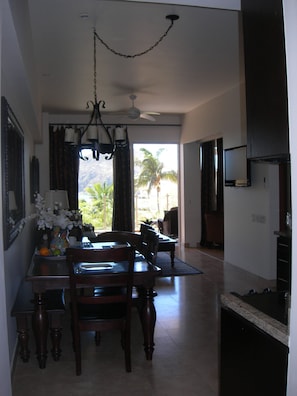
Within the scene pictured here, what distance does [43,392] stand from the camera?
2.69 metres

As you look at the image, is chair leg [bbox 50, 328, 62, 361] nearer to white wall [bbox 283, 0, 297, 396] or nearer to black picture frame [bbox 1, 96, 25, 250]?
black picture frame [bbox 1, 96, 25, 250]

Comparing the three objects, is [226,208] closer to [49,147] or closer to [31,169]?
[31,169]

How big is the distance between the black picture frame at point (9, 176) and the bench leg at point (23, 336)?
65 cm

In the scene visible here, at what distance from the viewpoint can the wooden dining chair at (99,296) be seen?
9.03 feet

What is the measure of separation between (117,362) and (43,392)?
26.1 inches

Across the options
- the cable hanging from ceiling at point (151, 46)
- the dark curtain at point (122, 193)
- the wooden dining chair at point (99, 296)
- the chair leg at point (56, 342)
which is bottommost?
the chair leg at point (56, 342)

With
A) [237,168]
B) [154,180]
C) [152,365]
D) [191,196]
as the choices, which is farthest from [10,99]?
[154,180]

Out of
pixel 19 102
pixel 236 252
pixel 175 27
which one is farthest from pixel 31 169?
pixel 236 252

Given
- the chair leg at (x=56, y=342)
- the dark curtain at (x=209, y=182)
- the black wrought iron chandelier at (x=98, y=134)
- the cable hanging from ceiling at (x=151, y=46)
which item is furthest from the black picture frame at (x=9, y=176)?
the dark curtain at (x=209, y=182)

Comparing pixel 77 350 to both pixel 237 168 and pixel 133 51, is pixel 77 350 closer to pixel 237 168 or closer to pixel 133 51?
pixel 133 51

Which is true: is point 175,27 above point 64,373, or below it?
above

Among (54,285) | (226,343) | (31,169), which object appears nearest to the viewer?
(226,343)

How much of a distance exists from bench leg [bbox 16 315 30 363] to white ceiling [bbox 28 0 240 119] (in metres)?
2.66

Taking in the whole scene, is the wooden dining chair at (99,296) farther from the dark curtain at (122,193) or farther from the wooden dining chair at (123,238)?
the dark curtain at (122,193)
